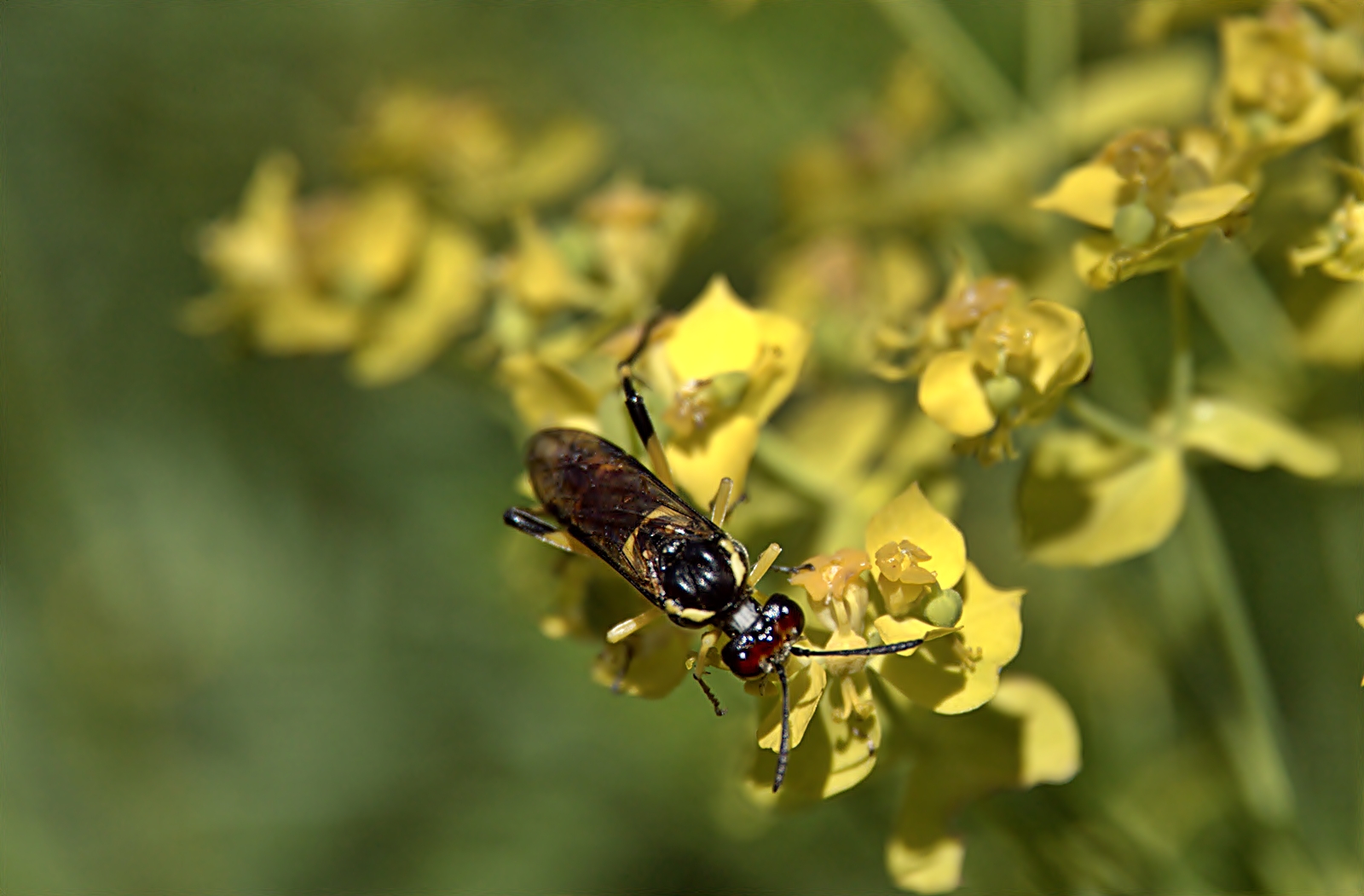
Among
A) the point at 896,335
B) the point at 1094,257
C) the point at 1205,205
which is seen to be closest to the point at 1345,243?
the point at 1205,205

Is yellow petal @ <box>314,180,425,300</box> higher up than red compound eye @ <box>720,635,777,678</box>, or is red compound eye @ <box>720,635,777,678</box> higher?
yellow petal @ <box>314,180,425,300</box>

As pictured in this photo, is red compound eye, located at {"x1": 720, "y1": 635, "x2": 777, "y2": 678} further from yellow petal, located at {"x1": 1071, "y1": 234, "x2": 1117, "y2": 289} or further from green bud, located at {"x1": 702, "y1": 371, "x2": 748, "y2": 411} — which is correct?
yellow petal, located at {"x1": 1071, "y1": 234, "x2": 1117, "y2": 289}

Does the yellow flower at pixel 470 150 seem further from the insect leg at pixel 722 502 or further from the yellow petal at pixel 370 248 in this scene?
the insect leg at pixel 722 502

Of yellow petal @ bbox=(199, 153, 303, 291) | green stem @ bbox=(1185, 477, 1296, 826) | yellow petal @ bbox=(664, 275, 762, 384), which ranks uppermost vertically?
yellow petal @ bbox=(199, 153, 303, 291)

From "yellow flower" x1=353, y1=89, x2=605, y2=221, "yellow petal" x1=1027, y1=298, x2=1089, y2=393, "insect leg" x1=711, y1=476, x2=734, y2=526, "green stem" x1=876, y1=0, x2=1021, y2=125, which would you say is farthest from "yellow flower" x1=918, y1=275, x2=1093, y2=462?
"yellow flower" x1=353, y1=89, x2=605, y2=221

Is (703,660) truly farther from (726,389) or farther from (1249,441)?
(1249,441)

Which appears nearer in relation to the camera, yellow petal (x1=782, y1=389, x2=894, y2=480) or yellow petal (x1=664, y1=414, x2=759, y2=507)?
yellow petal (x1=664, y1=414, x2=759, y2=507)
